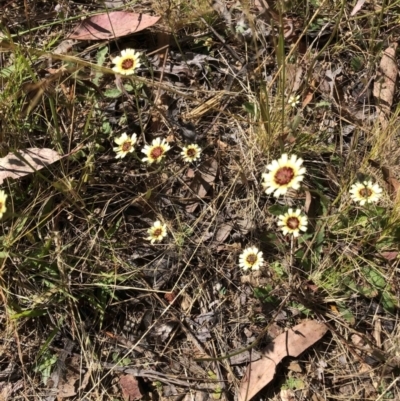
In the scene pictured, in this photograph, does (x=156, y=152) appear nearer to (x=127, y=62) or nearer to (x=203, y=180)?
(x=203, y=180)

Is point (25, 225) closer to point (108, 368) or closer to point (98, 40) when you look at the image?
point (108, 368)

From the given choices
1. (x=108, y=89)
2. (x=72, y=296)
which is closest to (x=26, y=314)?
(x=72, y=296)

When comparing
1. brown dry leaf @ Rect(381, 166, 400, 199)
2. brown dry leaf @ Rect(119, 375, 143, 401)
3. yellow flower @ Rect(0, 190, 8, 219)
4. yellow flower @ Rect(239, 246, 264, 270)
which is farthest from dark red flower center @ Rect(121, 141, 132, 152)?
brown dry leaf @ Rect(381, 166, 400, 199)

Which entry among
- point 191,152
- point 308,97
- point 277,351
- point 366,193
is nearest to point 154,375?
point 277,351

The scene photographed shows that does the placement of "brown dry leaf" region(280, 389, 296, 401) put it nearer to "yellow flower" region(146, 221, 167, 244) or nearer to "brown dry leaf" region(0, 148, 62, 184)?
"yellow flower" region(146, 221, 167, 244)

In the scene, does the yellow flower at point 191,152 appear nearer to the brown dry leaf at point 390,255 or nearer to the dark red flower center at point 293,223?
the dark red flower center at point 293,223

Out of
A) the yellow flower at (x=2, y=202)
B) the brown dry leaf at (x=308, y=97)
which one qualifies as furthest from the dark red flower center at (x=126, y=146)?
the brown dry leaf at (x=308, y=97)
